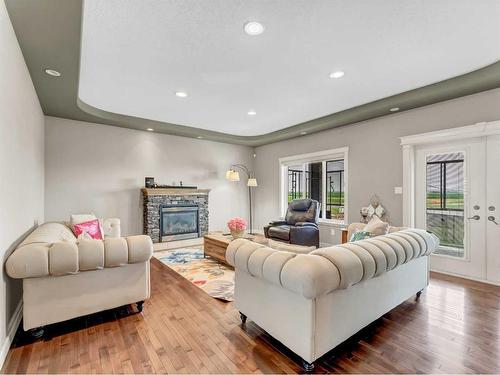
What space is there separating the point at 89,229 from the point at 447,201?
202 inches

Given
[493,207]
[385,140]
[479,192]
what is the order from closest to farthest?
[493,207], [479,192], [385,140]

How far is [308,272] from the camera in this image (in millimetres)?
1535

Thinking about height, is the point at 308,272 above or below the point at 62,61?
below

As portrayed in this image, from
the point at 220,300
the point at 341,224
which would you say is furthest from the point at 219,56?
the point at 341,224

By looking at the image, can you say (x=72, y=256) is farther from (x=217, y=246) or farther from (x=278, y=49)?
(x=278, y=49)

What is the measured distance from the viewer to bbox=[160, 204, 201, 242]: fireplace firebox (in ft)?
18.2

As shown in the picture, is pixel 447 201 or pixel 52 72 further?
pixel 447 201

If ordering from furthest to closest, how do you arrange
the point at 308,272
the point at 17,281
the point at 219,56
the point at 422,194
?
the point at 422,194 < the point at 219,56 < the point at 17,281 < the point at 308,272

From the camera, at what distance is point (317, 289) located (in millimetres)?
1522

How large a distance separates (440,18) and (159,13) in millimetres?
2387

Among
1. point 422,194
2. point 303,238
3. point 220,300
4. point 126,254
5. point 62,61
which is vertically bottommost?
point 220,300

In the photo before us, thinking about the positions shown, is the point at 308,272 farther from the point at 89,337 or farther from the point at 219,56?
the point at 219,56

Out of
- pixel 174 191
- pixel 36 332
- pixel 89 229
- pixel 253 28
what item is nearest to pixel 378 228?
pixel 253 28

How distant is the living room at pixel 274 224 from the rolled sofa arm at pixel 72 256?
1 cm
